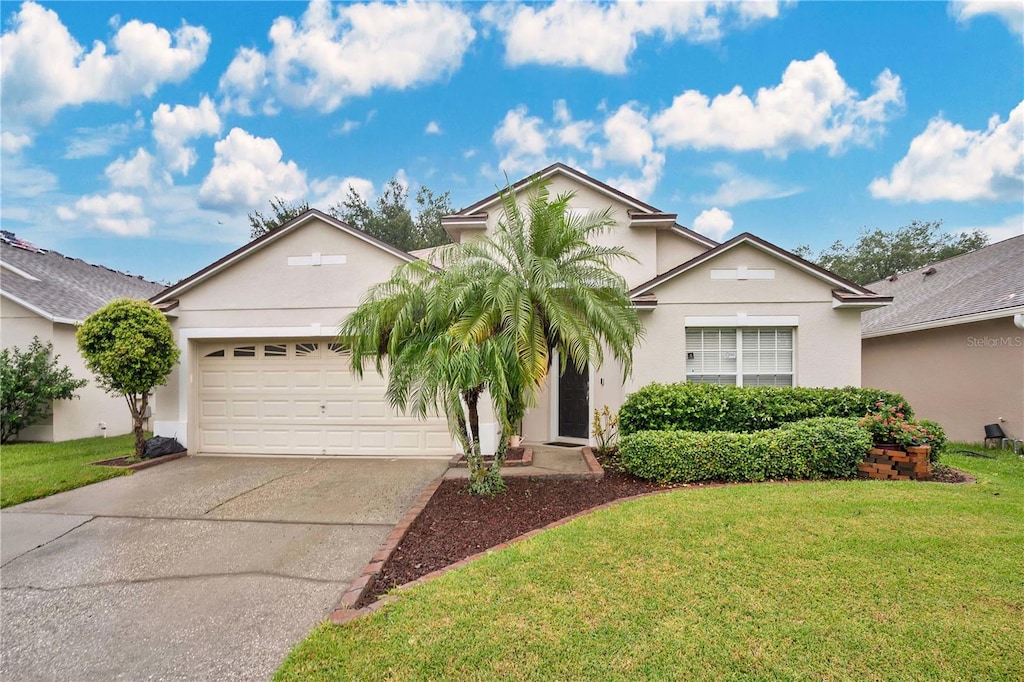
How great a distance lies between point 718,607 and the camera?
333 cm

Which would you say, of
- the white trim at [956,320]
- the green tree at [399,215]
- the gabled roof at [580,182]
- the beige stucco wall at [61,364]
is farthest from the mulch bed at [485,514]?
the green tree at [399,215]

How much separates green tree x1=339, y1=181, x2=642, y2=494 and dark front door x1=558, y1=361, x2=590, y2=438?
4377 millimetres

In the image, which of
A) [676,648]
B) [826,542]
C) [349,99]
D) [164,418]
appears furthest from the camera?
[349,99]

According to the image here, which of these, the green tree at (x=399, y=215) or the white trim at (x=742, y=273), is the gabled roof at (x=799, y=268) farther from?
the green tree at (x=399, y=215)

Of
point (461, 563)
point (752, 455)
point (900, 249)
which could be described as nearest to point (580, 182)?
point (752, 455)

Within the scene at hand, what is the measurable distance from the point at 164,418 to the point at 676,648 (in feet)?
35.4

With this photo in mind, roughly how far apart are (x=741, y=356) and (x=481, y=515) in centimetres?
658

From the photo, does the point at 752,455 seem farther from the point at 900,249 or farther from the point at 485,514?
the point at 900,249

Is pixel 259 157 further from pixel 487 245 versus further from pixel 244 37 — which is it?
pixel 487 245

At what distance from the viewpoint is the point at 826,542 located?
173 inches

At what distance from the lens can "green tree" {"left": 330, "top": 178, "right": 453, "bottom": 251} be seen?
2822cm

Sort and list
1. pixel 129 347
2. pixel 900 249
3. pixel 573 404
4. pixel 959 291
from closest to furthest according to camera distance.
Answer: pixel 129 347 → pixel 573 404 → pixel 959 291 → pixel 900 249

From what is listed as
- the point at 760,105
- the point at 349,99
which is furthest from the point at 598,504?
the point at 349,99

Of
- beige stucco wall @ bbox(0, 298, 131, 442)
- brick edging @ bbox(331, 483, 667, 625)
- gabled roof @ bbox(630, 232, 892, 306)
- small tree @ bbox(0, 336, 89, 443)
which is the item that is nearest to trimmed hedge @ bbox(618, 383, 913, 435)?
brick edging @ bbox(331, 483, 667, 625)
